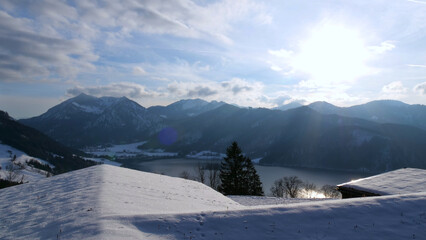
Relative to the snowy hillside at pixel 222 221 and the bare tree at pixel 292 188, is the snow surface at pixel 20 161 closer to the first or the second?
the bare tree at pixel 292 188

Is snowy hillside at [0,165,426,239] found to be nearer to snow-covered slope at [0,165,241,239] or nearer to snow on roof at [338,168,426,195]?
snow-covered slope at [0,165,241,239]

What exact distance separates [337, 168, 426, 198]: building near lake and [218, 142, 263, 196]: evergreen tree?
910 inches

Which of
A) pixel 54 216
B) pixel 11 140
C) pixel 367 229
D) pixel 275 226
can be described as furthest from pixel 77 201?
pixel 11 140

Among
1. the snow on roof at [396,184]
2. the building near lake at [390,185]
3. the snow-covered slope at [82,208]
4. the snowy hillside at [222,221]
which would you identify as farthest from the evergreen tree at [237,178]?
the snowy hillside at [222,221]

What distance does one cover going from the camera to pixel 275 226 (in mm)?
9016

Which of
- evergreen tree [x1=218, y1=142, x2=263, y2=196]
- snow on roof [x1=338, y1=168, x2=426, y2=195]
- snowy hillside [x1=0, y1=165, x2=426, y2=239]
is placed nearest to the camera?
snowy hillside [x1=0, y1=165, x2=426, y2=239]

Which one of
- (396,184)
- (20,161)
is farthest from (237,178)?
(20,161)

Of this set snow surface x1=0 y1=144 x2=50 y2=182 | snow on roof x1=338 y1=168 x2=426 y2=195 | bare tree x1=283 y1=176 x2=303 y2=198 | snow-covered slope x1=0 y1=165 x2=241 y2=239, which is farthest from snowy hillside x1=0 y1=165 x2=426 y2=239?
snow surface x1=0 y1=144 x2=50 y2=182

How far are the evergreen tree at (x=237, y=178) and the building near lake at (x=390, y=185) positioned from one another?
2311 centimetres

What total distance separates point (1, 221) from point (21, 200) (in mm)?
3641

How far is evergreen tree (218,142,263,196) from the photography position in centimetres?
4691

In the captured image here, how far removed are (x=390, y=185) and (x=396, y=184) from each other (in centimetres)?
58

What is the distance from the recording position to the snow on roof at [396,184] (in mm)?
20208

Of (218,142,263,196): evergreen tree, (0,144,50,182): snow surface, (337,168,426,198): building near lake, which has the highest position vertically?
(337,168,426,198): building near lake
